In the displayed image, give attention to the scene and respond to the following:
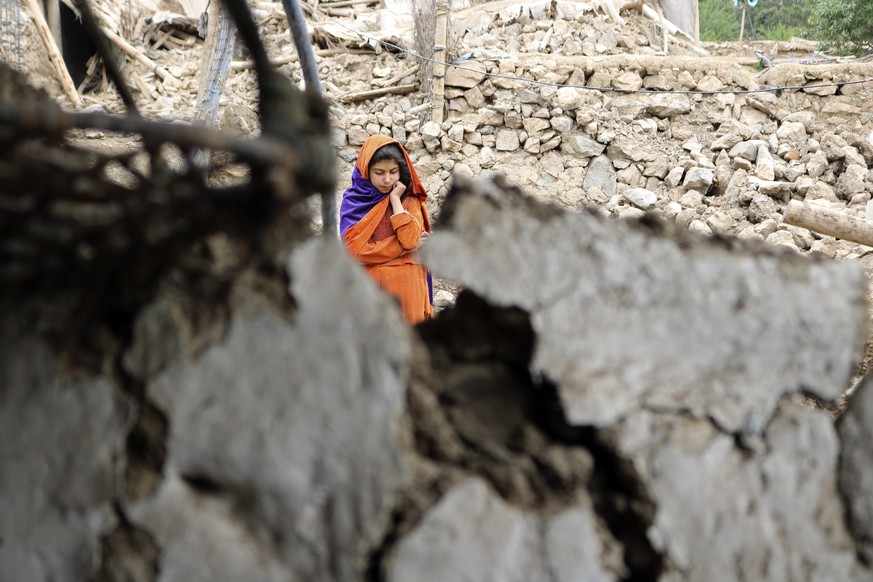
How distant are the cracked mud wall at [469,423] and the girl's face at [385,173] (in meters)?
2.10

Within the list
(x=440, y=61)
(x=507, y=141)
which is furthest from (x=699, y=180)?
(x=440, y=61)

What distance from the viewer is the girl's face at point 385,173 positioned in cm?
337

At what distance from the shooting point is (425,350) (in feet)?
4.23

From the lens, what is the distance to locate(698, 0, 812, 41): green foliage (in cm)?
1999

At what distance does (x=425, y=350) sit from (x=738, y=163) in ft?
23.5

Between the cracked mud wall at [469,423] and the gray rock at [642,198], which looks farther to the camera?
the gray rock at [642,198]

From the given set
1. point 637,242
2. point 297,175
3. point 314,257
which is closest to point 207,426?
point 314,257

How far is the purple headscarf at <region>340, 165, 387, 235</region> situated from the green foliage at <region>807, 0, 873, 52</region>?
34.2 feet

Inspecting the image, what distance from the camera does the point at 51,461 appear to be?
122cm

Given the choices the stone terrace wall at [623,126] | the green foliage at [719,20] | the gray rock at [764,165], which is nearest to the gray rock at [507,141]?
the stone terrace wall at [623,126]

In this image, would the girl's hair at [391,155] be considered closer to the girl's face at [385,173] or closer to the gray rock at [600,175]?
the girl's face at [385,173]

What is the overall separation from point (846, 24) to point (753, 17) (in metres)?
10.8

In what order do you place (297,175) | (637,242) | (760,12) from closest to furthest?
1. (297,175)
2. (637,242)
3. (760,12)

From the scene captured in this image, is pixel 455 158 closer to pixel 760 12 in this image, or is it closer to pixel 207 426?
pixel 207 426
